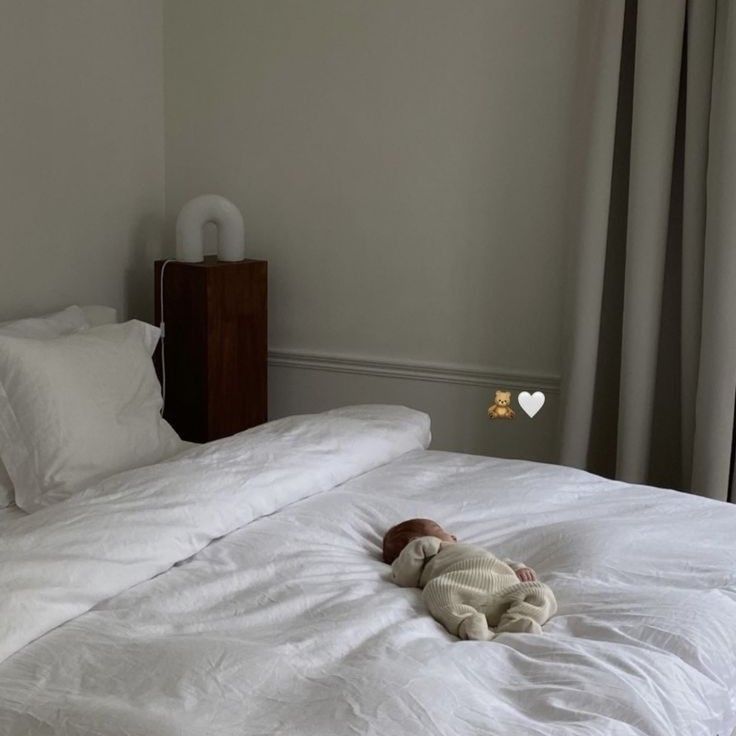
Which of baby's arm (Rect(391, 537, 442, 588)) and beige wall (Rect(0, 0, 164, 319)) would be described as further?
beige wall (Rect(0, 0, 164, 319))

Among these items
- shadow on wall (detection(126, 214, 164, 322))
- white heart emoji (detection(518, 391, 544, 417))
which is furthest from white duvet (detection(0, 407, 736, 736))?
shadow on wall (detection(126, 214, 164, 322))

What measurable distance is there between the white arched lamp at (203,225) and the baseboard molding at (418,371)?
1.42 feet

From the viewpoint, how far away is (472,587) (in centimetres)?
183

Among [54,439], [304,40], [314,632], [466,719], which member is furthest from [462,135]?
[466,719]

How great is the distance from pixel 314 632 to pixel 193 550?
1.35ft

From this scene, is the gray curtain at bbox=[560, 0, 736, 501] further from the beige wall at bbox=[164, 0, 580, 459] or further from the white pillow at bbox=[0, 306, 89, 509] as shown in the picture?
the white pillow at bbox=[0, 306, 89, 509]

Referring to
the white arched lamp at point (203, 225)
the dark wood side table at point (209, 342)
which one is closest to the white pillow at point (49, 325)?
the dark wood side table at point (209, 342)

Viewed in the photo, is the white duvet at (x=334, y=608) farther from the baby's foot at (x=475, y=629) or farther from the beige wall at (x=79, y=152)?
the beige wall at (x=79, y=152)

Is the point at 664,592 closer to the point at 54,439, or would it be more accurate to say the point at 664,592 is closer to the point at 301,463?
the point at 301,463

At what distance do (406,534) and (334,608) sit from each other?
31cm

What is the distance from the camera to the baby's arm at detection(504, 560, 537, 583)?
1.93m

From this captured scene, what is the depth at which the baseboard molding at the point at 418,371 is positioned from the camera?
347cm

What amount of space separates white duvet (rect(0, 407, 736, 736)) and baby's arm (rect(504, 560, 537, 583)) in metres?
0.04

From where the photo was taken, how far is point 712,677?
1.64m
